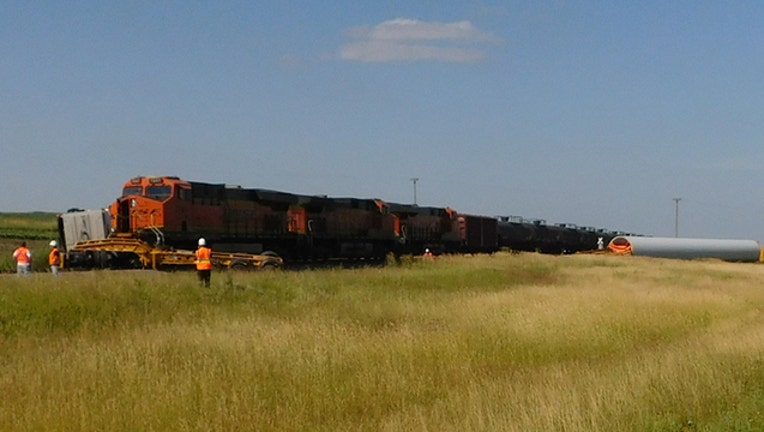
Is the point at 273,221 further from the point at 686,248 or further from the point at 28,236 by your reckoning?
the point at 686,248

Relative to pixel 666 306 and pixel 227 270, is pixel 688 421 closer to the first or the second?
pixel 666 306

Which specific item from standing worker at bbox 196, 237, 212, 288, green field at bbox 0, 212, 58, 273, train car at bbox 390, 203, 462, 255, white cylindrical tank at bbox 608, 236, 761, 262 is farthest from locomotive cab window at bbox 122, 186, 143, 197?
white cylindrical tank at bbox 608, 236, 761, 262

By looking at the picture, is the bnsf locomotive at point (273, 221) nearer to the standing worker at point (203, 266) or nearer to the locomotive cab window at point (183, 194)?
the locomotive cab window at point (183, 194)

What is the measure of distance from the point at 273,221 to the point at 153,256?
8.45m

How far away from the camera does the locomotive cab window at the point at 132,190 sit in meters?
28.7

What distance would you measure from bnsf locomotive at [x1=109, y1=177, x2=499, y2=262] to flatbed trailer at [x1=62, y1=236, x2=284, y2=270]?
3.58ft

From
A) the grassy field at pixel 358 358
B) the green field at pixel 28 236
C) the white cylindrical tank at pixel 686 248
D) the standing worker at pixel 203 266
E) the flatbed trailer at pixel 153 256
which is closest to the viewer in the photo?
the grassy field at pixel 358 358

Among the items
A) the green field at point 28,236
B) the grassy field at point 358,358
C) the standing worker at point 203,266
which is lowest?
the grassy field at point 358,358

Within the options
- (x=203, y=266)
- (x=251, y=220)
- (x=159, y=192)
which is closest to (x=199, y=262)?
(x=203, y=266)

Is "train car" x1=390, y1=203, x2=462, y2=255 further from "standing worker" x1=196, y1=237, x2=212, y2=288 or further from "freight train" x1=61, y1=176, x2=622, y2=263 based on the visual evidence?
"standing worker" x1=196, y1=237, x2=212, y2=288

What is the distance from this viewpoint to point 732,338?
14.2 metres

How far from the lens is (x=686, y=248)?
233 feet

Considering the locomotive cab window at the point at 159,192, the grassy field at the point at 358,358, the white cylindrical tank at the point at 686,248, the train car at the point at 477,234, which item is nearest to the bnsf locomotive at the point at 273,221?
the locomotive cab window at the point at 159,192

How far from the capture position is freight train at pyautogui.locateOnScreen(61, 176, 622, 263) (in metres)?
28.2
